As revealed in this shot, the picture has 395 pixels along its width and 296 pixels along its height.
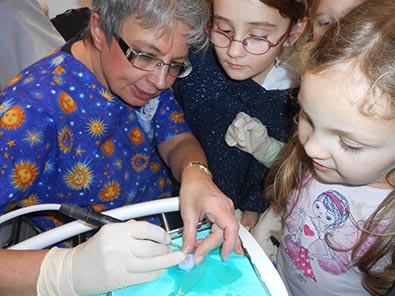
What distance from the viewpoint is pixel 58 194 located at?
3.92 feet

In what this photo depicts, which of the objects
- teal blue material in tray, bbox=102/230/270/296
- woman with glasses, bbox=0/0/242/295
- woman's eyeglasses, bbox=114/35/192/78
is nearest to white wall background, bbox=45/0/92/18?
woman with glasses, bbox=0/0/242/295

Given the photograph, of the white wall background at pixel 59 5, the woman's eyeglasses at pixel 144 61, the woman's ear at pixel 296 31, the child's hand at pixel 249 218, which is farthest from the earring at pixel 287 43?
the white wall background at pixel 59 5

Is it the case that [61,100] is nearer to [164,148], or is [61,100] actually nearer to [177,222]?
[164,148]

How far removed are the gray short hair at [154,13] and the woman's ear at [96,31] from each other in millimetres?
16

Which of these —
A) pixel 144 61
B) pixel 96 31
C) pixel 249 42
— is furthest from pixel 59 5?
pixel 249 42

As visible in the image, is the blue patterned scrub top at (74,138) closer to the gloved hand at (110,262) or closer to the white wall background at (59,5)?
the gloved hand at (110,262)

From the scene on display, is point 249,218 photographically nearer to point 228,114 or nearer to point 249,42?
point 228,114

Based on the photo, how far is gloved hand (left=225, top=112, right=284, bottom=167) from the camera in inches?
47.0

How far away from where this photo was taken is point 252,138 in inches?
47.4

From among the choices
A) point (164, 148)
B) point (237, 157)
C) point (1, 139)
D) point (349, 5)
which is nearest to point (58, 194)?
point (1, 139)

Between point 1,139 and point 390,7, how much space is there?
0.85 metres

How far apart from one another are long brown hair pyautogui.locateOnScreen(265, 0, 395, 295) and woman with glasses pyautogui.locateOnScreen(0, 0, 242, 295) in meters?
0.31

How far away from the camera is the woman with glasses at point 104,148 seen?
87 centimetres

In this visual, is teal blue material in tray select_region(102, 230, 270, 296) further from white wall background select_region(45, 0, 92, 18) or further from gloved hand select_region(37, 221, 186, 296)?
white wall background select_region(45, 0, 92, 18)
